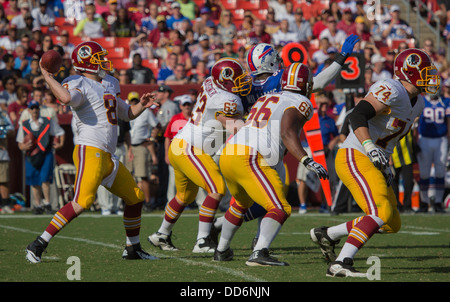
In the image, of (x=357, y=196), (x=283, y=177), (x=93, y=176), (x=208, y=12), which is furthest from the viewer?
(x=208, y=12)

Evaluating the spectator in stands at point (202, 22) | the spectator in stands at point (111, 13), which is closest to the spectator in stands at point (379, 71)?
the spectator in stands at point (202, 22)

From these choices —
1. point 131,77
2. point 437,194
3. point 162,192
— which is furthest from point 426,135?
point 131,77

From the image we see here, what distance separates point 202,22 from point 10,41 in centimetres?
448

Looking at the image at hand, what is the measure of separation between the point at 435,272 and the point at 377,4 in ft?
46.8

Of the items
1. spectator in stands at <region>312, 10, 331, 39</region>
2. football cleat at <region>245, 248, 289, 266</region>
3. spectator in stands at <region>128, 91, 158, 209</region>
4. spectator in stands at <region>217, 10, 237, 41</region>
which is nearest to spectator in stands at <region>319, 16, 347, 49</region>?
spectator in stands at <region>312, 10, 331, 39</region>

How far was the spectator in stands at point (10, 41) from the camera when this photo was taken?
1662 centimetres

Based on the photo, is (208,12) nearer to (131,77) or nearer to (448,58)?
(131,77)

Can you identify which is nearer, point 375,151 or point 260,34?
point 375,151

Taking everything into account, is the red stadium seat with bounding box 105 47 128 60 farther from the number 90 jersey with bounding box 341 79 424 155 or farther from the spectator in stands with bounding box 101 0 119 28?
the number 90 jersey with bounding box 341 79 424 155

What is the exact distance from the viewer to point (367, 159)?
6.38 m

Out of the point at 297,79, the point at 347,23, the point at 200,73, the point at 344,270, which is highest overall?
the point at 297,79

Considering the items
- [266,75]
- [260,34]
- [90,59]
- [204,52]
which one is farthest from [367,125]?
[260,34]

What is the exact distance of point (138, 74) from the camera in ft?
50.4

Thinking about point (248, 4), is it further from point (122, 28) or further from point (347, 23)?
point (122, 28)
